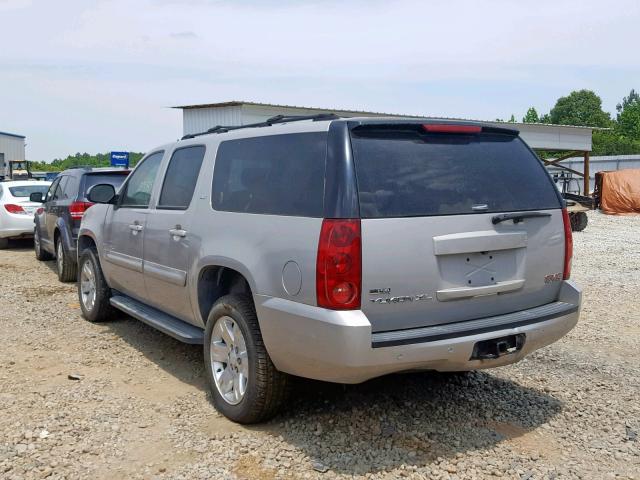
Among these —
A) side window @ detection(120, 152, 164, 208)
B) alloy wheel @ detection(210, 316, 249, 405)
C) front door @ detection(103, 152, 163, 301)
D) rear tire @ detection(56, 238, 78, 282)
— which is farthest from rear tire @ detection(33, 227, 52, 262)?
alloy wheel @ detection(210, 316, 249, 405)

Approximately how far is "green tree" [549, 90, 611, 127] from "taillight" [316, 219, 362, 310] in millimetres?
91269

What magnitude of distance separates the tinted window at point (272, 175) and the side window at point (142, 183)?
122 cm

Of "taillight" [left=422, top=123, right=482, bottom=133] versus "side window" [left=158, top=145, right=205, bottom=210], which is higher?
"taillight" [left=422, top=123, right=482, bottom=133]

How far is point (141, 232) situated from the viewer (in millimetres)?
5473

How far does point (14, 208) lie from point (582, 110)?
87.6 metres

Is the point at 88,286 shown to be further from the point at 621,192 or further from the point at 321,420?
the point at 621,192

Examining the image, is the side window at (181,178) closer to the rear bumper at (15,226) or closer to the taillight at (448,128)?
the taillight at (448,128)

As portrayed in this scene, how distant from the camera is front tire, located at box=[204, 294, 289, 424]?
392 centimetres

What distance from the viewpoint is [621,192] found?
24.3 meters

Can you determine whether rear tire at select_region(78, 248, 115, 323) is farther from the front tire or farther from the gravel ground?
the front tire

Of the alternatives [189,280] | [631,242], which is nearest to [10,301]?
[189,280]

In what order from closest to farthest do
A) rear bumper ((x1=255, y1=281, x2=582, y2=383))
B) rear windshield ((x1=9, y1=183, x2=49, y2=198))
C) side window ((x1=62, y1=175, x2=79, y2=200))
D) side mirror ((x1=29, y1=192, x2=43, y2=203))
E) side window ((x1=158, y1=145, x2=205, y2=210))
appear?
rear bumper ((x1=255, y1=281, x2=582, y2=383)) < side window ((x1=158, y1=145, x2=205, y2=210)) < side window ((x1=62, y1=175, x2=79, y2=200)) < side mirror ((x1=29, y1=192, x2=43, y2=203)) < rear windshield ((x1=9, y1=183, x2=49, y2=198))

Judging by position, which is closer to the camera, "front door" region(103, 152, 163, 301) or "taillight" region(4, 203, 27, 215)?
→ "front door" region(103, 152, 163, 301)

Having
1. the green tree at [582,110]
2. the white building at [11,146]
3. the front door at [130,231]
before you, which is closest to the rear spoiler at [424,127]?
the front door at [130,231]
